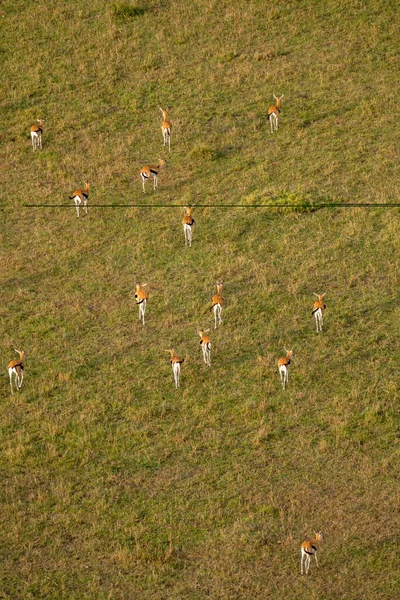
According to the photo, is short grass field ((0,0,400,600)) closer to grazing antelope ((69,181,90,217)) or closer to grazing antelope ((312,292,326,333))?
grazing antelope ((312,292,326,333))

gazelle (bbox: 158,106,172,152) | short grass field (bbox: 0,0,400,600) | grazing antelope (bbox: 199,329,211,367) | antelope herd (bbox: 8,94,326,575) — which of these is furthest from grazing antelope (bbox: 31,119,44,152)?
grazing antelope (bbox: 199,329,211,367)

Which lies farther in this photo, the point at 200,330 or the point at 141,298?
the point at 141,298

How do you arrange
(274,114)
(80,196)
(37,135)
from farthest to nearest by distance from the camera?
(274,114)
(37,135)
(80,196)

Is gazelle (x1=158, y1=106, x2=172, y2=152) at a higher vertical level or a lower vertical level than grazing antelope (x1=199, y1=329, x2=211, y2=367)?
higher

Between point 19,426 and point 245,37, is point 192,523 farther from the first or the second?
point 245,37

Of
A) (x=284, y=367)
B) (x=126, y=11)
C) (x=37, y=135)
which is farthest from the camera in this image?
(x=126, y=11)

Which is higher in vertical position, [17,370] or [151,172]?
[151,172]

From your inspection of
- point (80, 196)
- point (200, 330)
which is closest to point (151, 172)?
point (80, 196)

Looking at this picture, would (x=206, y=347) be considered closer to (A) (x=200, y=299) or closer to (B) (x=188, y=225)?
(A) (x=200, y=299)

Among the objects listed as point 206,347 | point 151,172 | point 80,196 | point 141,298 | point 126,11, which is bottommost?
point 206,347
